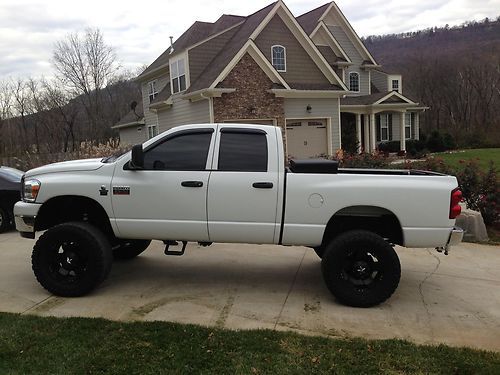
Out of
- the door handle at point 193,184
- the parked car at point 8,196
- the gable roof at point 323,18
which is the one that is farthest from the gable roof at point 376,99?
the door handle at point 193,184

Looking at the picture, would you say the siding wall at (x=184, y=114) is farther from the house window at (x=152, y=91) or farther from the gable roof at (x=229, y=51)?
the house window at (x=152, y=91)

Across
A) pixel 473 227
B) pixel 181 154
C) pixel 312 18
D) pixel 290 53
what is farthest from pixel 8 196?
pixel 312 18

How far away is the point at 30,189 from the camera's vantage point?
572 centimetres

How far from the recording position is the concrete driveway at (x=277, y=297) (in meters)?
4.86

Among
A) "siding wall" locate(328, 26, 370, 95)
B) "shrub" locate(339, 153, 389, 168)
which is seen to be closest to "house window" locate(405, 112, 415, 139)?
"siding wall" locate(328, 26, 370, 95)

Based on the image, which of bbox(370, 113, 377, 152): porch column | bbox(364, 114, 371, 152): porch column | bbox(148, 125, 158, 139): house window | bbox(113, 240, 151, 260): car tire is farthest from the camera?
bbox(364, 114, 371, 152): porch column

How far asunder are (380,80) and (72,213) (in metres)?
31.2

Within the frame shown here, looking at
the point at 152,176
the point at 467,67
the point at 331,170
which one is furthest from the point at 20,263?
the point at 467,67

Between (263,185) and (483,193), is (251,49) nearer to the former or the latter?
(483,193)

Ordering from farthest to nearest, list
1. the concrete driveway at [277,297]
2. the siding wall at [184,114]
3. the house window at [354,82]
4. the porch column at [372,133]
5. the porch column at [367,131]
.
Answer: the house window at [354,82]
the porch column at [367,131]
the porch column at [372,133]
the siding wall at [184,114]
the concrete driveway at [277,297]

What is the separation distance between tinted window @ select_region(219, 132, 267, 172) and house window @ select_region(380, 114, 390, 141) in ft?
93.5

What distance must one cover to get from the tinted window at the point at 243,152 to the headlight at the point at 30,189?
2.20 metres

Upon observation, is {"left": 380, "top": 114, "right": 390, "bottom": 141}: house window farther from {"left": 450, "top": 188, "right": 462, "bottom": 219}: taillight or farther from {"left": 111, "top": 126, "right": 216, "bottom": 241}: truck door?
{"left": 111, "top": 126, "right": 216, "bottom": 241}: truck door

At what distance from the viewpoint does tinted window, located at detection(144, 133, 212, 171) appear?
5.55 metres
